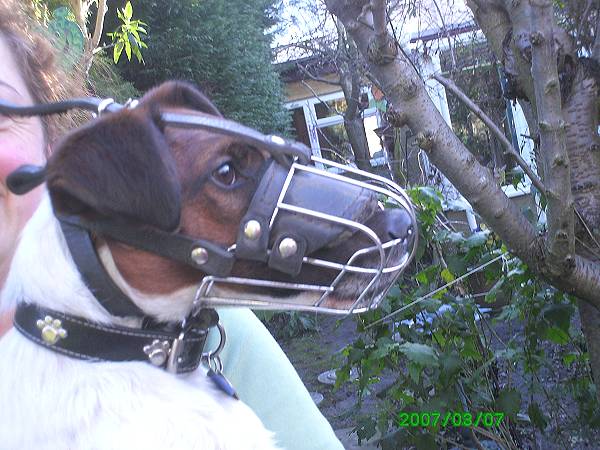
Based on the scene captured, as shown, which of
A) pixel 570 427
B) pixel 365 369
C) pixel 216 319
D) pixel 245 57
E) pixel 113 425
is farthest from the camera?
pixel 245 57

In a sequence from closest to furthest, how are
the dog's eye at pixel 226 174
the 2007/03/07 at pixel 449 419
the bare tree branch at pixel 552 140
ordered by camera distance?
1. the dog's eye at pixel 226 174
2. the bare tree branch at pixel 552 140
3. the 2007/03/07 at pixel 449 419

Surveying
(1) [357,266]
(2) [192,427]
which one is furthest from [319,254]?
(2) [192,427]

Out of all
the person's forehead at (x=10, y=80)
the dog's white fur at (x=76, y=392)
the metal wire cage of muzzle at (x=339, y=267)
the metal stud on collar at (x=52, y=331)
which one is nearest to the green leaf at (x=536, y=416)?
the metal wire cage of muzzle at (x=339, y=267)

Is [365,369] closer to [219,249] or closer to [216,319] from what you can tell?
[216,319]

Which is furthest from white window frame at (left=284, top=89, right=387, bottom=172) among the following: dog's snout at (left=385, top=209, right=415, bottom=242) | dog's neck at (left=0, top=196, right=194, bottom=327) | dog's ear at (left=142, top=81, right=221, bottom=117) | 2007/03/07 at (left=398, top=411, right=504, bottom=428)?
dog's neck at (left=0, top=196, right=194, bottom=327)

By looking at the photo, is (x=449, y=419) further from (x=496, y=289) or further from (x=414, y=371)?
(x=496, y=289)

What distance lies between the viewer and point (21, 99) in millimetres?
2002

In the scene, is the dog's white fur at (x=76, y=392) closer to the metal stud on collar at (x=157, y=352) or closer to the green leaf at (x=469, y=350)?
the metal stud on collar at (x=157, y=352)

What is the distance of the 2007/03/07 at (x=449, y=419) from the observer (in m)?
2.67

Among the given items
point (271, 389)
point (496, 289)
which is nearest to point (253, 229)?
point (271, 389)

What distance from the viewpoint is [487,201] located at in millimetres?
1963

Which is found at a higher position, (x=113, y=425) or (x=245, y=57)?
(x=245, y=57)

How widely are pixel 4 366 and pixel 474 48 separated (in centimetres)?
390

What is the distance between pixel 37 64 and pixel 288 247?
1298 millimetres
